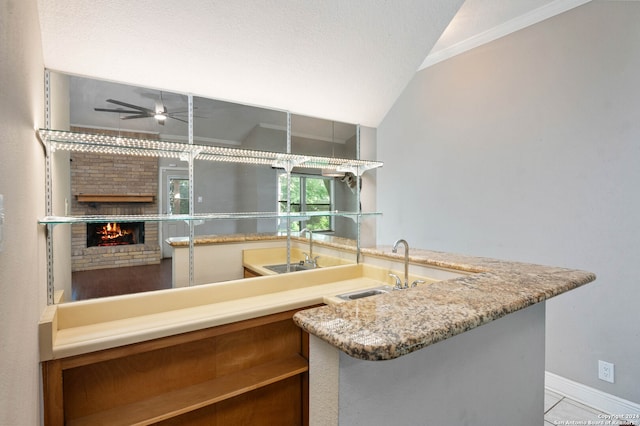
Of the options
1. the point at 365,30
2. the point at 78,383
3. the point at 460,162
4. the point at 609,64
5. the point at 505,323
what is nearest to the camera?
the point at 505,323

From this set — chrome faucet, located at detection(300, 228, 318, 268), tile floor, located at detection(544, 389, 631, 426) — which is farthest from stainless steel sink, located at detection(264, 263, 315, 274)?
tile floor, located at detection(544, 389, 631, 426)

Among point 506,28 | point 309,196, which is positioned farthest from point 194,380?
point 506,28

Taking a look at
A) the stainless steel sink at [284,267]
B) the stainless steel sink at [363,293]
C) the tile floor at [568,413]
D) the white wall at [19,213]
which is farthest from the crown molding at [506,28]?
the white wall at [19,213]

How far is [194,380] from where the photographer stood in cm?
142

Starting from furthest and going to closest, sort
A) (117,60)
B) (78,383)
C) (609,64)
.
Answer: (609,64), (117,60), (78,383)

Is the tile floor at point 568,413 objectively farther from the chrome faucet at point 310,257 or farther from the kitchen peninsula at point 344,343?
the chrome faucet at point 310,257

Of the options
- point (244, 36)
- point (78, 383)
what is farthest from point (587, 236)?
point (78, 383)

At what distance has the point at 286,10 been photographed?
4.81 feet

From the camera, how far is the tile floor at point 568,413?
203 cm

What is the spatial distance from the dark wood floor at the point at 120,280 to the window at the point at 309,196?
36.2 inches

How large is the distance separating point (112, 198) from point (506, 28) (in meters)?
3.36

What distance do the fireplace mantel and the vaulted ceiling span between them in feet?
2.19

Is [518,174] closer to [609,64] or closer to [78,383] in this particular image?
[609,64]

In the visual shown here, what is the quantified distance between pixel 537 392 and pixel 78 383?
1821 mm
